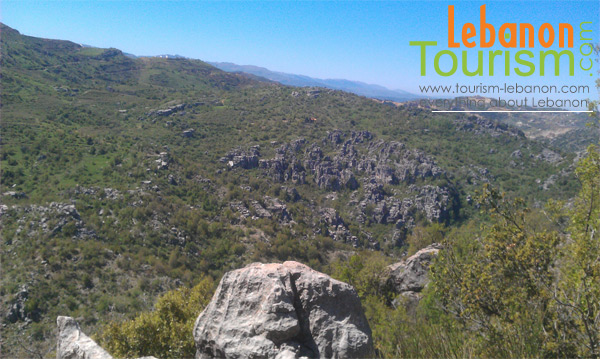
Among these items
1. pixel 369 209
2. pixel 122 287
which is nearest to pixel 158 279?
pixel 122 287

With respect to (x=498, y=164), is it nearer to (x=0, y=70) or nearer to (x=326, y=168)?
(x=326, y=168)

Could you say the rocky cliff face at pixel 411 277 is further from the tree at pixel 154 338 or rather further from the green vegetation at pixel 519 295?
the tree at pixel 154 338

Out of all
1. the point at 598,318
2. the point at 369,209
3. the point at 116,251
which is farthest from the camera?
the point at 369,209

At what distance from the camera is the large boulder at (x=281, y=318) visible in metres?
4.79

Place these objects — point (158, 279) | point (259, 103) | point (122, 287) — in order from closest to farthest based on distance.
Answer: point (122, 287)
point (158, 279)
point (259, 103)

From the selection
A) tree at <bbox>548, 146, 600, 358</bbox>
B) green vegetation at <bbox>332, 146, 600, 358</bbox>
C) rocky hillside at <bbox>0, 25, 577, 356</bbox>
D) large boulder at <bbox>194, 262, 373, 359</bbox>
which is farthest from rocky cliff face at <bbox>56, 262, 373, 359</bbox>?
rocky hillside at <bbox>0, 25, 577, 356</bbox>

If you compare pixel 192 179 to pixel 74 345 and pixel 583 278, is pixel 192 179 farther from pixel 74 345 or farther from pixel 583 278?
pixel 583 278

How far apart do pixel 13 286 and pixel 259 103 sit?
80022 millimetres

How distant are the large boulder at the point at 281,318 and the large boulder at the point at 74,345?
160cm

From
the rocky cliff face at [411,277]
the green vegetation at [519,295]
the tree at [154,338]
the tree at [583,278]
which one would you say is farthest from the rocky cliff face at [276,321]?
the rocky cliff face at [411,277]

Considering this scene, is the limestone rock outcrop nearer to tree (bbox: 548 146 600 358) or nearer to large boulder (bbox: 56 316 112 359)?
large boulder (bbox: 56 316 112 359)

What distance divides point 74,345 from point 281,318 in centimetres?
287

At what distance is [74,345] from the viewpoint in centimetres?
436

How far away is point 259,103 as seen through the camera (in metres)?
93.8
